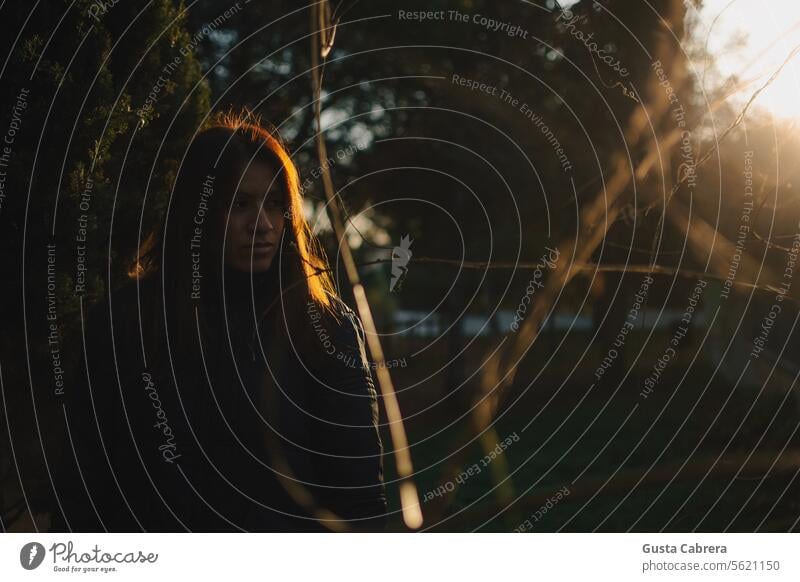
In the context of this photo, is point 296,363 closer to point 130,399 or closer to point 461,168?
point 130,399

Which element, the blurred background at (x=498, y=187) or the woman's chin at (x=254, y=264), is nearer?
the woman's chin at (x=254, y=264)

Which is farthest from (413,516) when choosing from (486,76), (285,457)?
(486,76)

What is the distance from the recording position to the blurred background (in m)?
2.62

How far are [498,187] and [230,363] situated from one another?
190 inches

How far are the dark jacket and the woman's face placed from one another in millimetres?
141

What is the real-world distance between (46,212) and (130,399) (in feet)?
2.23

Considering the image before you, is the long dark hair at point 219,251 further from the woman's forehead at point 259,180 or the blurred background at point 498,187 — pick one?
the blurred background at point 498,187

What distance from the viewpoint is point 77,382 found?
2.48 metres
